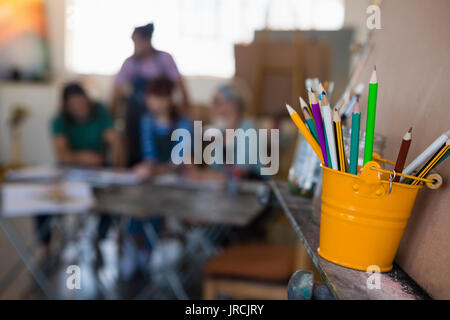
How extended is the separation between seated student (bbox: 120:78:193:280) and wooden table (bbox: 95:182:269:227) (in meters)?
0.34

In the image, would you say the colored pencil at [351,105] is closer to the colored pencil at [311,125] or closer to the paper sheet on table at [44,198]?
the colored pencil at [311,125]

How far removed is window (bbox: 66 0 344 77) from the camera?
4.66 meters

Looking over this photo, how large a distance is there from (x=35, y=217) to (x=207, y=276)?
2008 millimetres

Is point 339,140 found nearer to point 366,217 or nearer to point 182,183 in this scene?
point 366,217

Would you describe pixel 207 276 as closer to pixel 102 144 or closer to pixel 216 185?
pixel 216 185

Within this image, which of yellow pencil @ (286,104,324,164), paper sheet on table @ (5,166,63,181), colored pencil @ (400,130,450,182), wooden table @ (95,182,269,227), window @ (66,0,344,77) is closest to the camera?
colored pencil @ (400,130,450,182)

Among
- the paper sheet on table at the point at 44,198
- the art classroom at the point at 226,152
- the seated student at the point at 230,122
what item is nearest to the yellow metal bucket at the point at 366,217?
the art classroom at the point at 226,152

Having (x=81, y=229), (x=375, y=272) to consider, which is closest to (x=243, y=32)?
(x=81, y=229)

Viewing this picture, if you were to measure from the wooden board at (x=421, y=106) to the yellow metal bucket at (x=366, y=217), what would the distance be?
34 millimetres

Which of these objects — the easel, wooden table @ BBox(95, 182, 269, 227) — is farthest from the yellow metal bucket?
the easel

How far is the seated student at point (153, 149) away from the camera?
320cm

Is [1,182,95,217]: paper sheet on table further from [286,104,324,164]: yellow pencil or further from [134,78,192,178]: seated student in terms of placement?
[286,104,324,164]: yellow pencil

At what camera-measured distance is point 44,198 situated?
260 cm

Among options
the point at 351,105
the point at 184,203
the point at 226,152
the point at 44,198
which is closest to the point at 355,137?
the point at 351,105
